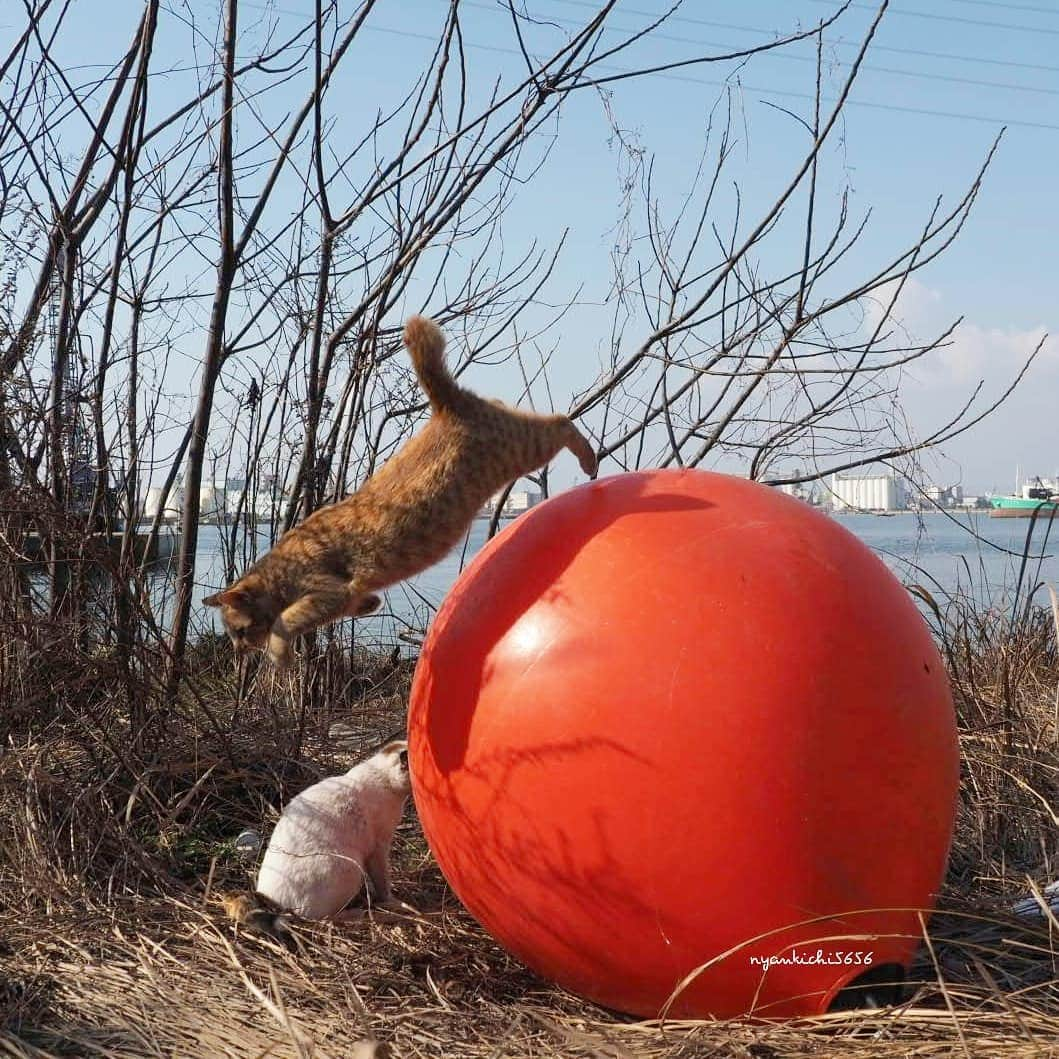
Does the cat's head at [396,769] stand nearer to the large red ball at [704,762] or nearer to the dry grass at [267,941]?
the dry grass at [267,941]

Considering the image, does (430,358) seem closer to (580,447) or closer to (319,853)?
(580,447)

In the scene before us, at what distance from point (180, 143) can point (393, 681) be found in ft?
9.68

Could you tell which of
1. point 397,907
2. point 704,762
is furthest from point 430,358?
Answer: point 397,907

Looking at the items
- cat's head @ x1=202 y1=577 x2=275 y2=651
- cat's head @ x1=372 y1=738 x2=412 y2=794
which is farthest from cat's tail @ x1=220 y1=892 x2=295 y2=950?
cat's head @ x1=202 y1=577 x2=275 y2=651

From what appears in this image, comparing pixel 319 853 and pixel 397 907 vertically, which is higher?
pixel 319 853

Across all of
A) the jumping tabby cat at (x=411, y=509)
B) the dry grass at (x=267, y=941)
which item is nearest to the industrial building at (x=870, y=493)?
the dry grass at (x=267, y=941)

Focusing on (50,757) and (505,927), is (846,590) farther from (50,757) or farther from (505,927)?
(50,757)

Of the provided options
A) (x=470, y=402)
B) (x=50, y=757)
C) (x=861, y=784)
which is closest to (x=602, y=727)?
(x=861, y=784)

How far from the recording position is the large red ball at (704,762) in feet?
6.86

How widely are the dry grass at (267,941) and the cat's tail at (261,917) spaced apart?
1.7 inches

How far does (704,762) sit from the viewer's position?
2.08 m

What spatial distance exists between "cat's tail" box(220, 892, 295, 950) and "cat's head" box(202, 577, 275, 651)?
2.63ft

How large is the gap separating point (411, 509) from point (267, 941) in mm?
1261

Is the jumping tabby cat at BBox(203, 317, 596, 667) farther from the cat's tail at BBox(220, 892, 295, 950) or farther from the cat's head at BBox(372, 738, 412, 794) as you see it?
the cat's tail at BBox(220, 892, 295, 950)
